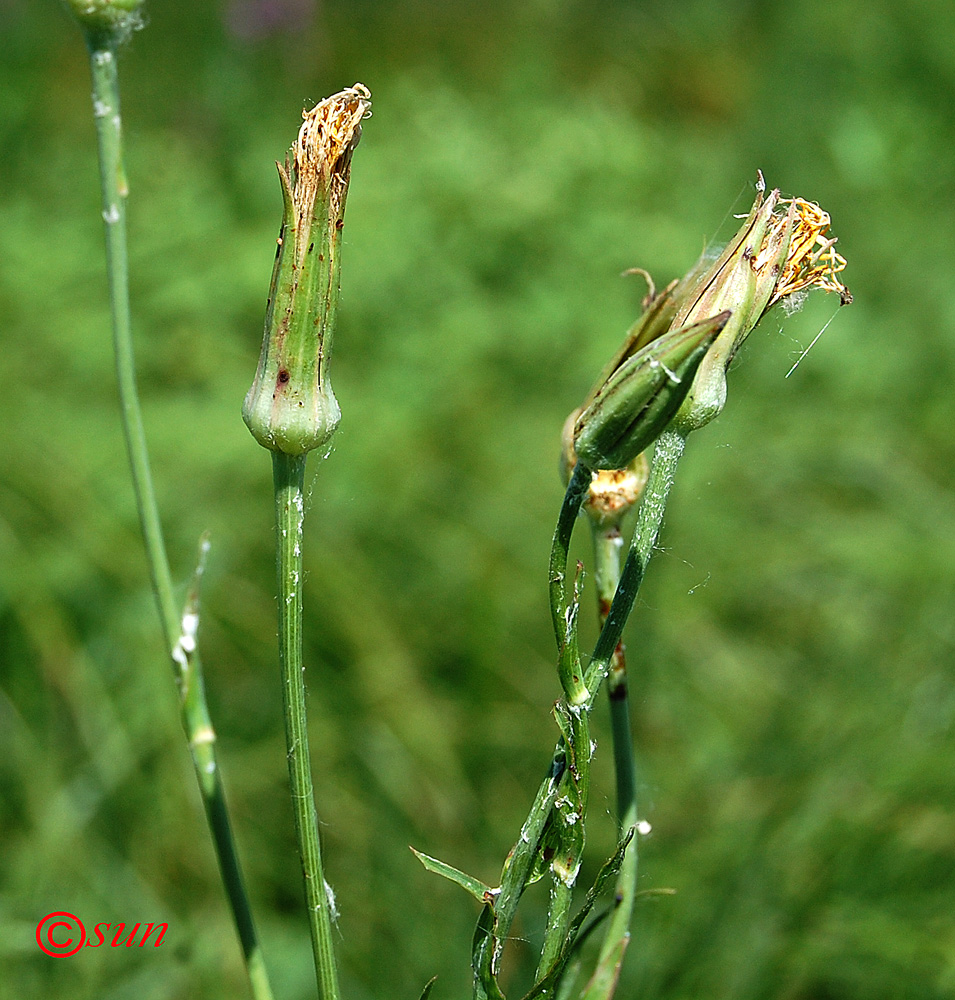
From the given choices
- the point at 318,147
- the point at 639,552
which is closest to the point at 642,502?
the point at 639,552

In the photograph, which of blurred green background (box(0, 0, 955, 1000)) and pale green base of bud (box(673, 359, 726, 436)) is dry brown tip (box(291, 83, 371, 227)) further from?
blurred green background (box(0, 0, 955, 1000))

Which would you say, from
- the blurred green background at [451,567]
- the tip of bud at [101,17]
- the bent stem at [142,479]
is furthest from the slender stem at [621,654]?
the tip of bud at [101,17]

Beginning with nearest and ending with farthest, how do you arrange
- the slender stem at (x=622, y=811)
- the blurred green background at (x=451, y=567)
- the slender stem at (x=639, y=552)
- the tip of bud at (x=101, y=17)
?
the slender stem at (x=639, y=552), the slender stem at (x=622, y=811), the tip of bud at (x=101, y=17), the blurred green background at (x=451, y=567)

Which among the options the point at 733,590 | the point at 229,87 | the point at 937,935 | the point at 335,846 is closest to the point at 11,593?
the point at 335,846

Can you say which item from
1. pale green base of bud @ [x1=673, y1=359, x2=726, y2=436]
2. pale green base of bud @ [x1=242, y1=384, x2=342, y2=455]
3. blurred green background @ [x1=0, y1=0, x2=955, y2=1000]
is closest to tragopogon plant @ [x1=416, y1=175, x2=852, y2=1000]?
pale green base of bud @ [x1=673, y1=359, x2=726, y2=436]

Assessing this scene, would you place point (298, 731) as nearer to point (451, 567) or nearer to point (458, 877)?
point (458, 877)

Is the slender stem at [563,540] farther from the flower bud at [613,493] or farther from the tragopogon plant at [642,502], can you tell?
the flower bud at [613,493]
